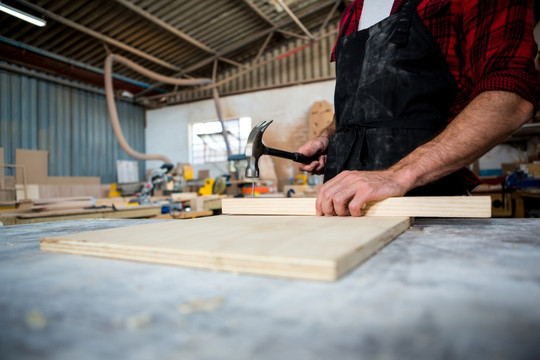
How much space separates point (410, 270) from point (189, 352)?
34 cm

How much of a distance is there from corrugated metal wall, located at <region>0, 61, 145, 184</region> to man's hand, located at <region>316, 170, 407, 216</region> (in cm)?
710

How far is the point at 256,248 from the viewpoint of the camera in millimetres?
522

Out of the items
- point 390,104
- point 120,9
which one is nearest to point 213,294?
point 390,104

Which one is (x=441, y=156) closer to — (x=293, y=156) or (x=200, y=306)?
(x=293, y=156)

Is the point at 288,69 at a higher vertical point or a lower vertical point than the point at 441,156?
higher

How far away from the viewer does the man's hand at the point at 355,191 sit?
0.96 meters

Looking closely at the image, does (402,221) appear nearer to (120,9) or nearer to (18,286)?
(18,286)

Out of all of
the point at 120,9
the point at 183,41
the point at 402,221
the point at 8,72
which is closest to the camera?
the point at 402,221

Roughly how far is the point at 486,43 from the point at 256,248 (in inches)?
42.8

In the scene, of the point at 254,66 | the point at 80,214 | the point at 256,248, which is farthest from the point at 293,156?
the point at 254,66

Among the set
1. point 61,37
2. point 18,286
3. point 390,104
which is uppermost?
point 61,37

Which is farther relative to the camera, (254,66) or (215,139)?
(215,139)

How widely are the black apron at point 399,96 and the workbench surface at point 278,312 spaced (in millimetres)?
791

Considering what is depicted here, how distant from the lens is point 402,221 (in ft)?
2.74
